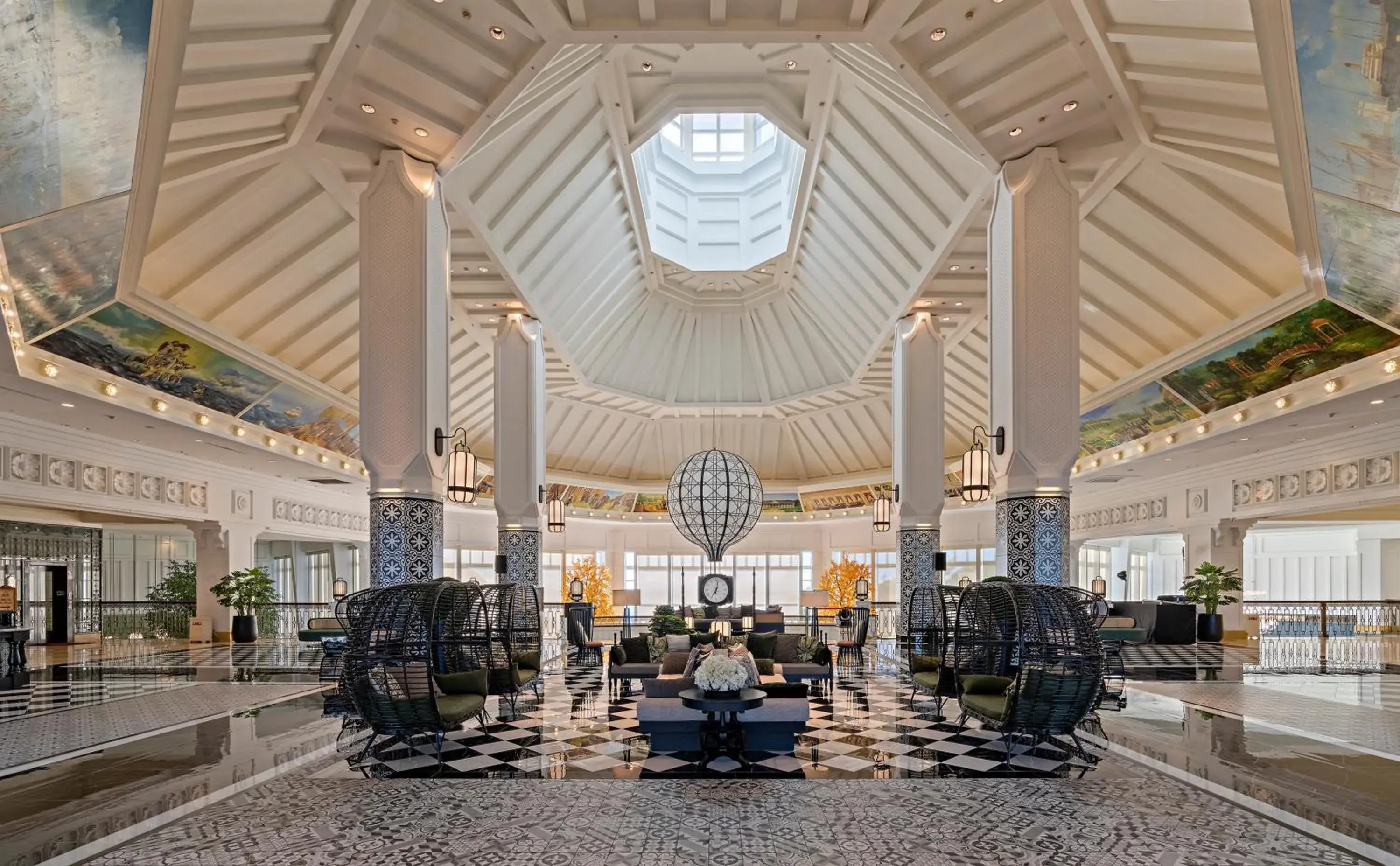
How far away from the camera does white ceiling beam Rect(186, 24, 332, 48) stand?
5.78 meters

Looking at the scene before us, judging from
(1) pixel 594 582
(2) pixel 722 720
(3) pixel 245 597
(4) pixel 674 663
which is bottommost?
(1) pixel 594 582

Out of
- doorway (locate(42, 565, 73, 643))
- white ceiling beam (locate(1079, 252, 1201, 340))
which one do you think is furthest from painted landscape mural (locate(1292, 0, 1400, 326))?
doorway (locate(42, 565, 73, 643))

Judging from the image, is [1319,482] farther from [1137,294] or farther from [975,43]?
[975,43]

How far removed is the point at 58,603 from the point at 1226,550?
2209 centimetres

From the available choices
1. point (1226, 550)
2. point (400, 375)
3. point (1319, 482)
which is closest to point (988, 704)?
point (400, 375)

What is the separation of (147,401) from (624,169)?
6.65 metres

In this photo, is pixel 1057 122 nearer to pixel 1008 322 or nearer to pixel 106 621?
pixel 1008 322

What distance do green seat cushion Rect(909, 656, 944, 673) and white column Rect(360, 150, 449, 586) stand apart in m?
4.55

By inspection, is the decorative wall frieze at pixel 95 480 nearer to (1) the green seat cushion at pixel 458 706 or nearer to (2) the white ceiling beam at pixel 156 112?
(2) the white ceiling beam at pixel 156 112

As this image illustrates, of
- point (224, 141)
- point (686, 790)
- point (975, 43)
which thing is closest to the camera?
point (686, 790)

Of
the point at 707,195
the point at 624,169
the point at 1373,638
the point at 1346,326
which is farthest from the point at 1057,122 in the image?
the point at 1373,638

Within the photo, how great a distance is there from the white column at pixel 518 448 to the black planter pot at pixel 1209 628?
10707 mm

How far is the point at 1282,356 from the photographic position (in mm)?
10375

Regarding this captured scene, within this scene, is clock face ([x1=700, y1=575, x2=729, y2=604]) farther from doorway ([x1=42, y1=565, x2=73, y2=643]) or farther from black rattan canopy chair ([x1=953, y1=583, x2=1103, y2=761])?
doorway ([x1=42, y1=565, x2=73, y2=643])
